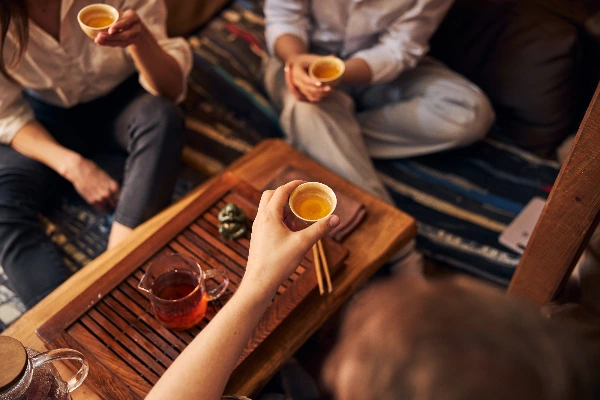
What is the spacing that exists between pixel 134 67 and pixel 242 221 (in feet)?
2.61

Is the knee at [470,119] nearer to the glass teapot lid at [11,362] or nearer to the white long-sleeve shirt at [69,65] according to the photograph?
the white long-sleeve shirt at [69,65]

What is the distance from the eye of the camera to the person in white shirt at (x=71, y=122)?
1.70 meters

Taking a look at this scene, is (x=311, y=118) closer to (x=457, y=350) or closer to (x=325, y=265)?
(x=325, y=265)

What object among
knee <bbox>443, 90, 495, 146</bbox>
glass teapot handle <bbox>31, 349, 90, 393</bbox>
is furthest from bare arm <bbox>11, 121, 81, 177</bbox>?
knee <bbox>443, 90, 495, 146</bbox>

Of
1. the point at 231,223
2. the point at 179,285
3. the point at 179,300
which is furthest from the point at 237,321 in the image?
the point at 231,223

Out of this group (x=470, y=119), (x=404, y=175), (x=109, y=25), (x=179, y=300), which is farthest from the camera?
(x=404, y=175)

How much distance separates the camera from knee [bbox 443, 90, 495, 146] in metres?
2.09

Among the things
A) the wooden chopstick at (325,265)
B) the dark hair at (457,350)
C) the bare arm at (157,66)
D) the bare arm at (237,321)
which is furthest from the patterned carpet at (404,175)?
the dark hair at (457,350)

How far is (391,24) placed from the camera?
2.00m

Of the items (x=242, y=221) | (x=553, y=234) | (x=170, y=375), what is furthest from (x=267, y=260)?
(x=553, y=234)

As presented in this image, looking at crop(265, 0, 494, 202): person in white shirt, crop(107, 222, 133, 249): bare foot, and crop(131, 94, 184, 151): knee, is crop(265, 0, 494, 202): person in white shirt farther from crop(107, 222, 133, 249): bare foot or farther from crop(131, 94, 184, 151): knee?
crop(107, 222, 133, 249): bare foot

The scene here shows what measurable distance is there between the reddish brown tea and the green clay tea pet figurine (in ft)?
0.58

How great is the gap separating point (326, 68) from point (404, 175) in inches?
23.6

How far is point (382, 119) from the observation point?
85.6 inches
